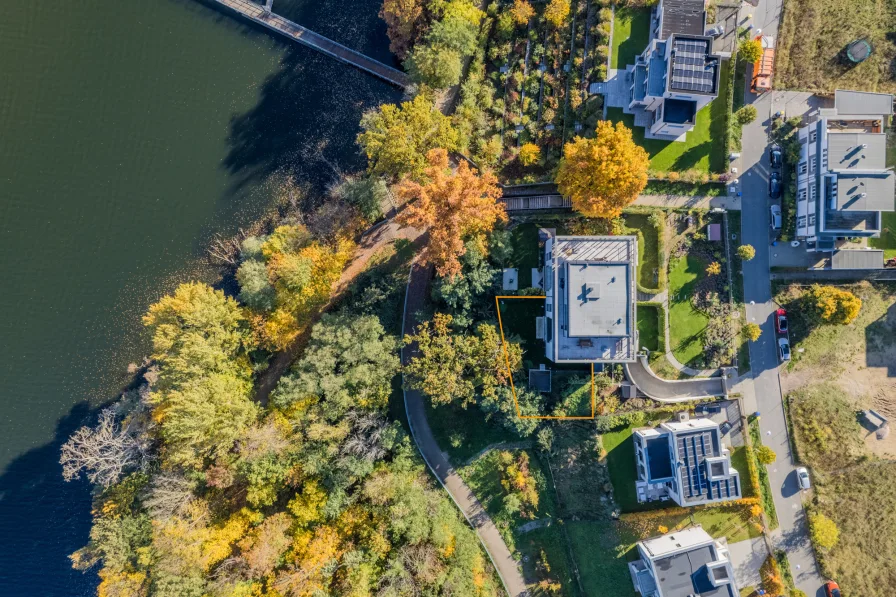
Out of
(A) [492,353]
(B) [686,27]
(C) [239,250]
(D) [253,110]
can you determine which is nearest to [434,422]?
(A) [492,353]

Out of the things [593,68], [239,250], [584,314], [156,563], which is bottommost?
[156,563]

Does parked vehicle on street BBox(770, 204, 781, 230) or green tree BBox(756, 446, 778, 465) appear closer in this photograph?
green tree BBox(756, 446, 778, 465)

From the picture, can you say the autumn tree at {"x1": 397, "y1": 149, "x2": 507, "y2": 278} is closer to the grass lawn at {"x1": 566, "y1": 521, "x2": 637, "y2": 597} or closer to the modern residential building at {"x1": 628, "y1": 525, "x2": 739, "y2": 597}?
the grass lawn at {"x1": 566, "y1": 521, "x2": 637, "y2": 597}

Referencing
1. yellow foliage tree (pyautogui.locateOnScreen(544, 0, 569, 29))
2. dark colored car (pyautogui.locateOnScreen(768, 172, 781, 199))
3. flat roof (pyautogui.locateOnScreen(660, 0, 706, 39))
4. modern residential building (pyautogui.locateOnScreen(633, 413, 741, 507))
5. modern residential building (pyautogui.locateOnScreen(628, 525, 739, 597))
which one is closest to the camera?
modern residential building (pyautogui.locateOnScreen(633, 413, 741, 507))

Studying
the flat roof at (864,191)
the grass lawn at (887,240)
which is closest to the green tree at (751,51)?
the flat roof at (864,191)

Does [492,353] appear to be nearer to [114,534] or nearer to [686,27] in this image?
[686,27]

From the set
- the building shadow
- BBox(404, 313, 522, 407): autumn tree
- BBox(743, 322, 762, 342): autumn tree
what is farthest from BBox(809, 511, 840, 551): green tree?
the building shadow

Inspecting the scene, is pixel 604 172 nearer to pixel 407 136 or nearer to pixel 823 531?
pixel 407 136
